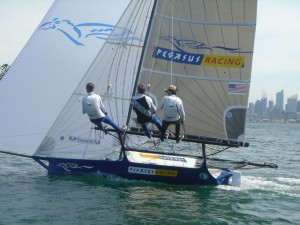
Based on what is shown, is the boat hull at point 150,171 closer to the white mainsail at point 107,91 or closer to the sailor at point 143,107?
the white mainsail at point 107,91

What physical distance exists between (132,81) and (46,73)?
2747mm

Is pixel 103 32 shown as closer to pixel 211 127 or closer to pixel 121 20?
pixel 121 20

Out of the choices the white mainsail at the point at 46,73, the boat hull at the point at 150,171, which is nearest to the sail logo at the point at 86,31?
the white mainsail at the point at 46,73

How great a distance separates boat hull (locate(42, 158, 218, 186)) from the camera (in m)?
13.8

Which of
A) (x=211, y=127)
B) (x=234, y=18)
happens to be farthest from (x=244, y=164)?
(x=234, y=18)

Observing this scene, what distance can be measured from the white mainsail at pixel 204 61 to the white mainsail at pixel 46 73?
1.91 metres

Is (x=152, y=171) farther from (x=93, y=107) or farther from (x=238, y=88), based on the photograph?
(x=238, y=88)

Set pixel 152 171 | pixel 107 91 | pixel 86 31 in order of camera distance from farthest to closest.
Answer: pixel 86 31
pixel 107 91
pixel 152 171

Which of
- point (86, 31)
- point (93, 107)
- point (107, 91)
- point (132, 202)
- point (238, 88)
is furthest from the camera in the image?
point (86, 31)

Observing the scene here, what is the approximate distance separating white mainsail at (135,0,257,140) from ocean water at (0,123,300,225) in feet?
6.76

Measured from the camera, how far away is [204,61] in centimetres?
1419

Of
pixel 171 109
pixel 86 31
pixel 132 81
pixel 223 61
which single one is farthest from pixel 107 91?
pixel 223 61

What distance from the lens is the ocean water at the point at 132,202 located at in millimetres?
10469

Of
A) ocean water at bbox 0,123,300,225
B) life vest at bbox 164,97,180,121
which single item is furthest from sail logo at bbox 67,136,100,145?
life vest at bbox 164,97,180,121
